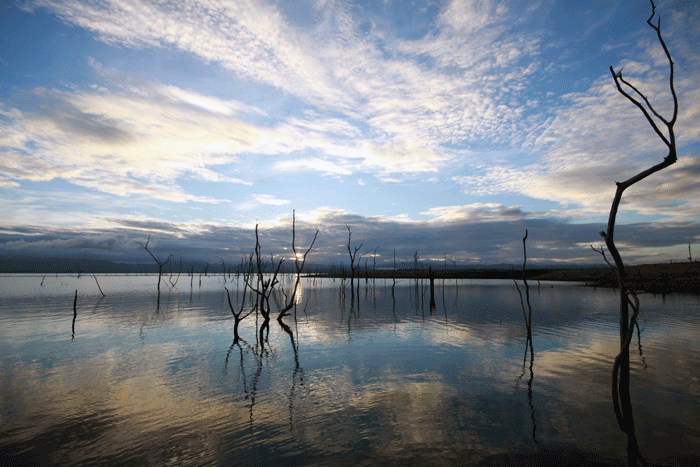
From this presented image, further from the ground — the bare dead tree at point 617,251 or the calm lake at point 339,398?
the bare dead tree at point 617,251

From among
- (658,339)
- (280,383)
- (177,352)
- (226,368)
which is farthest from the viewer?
(658,339)

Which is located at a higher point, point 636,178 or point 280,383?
point 636,178

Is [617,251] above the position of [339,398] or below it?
above

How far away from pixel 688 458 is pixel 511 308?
23.1 metres

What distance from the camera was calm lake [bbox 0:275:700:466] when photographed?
6051 mm

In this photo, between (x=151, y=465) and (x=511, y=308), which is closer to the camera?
(x=151, y=465)

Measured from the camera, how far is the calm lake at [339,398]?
19.9ft

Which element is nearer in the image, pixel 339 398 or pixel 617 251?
pixel 617 251

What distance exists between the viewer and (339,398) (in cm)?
848

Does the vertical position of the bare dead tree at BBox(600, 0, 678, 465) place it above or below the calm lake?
above

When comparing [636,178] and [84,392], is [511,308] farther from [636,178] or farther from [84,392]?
[84,392]

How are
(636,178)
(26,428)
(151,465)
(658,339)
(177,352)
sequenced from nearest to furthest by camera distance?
(636,178) < (151,465) < (26,428) < (177,352) < (658,339)

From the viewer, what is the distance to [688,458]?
5699 millimetres

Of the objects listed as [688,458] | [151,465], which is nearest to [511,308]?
[688,458]
